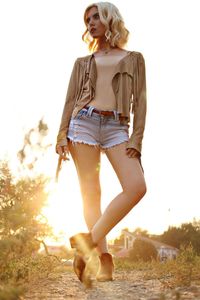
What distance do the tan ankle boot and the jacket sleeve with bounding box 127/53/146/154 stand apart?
1.12 meters

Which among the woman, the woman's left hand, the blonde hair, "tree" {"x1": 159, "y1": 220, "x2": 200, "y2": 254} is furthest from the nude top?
"tree" {"x1": 159, "y1": 220, "x2": 200, "y2": 254}

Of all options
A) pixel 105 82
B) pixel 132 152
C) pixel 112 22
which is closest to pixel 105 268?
pixel 132 152

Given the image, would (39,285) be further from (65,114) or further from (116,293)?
(65,114)

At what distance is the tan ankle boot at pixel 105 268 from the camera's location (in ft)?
15.4

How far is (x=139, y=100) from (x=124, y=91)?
167mm

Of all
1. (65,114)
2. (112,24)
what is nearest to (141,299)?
(65,114)

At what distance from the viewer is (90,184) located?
15.3ft

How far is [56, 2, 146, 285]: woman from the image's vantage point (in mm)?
4223

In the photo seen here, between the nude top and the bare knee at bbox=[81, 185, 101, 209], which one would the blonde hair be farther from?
the bare knee at bbox=[81, 185, 101, 209]

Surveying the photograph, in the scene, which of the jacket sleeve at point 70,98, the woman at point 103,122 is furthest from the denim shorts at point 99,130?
the jacket sleeve at point 70,98

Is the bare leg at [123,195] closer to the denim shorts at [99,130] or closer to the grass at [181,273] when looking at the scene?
the denim shorts at [99,130]

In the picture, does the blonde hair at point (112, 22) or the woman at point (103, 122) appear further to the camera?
the blonde hair at point (112, 22)

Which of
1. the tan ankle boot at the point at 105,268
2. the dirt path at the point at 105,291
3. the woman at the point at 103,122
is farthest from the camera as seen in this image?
the tan ankle boot at the point at 105,268

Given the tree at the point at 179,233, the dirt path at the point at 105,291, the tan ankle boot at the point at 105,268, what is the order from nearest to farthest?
the dirt path at the point at 105,291 → the tan ankle boot at the point at 105,268 → the tree at the point at 179,233
